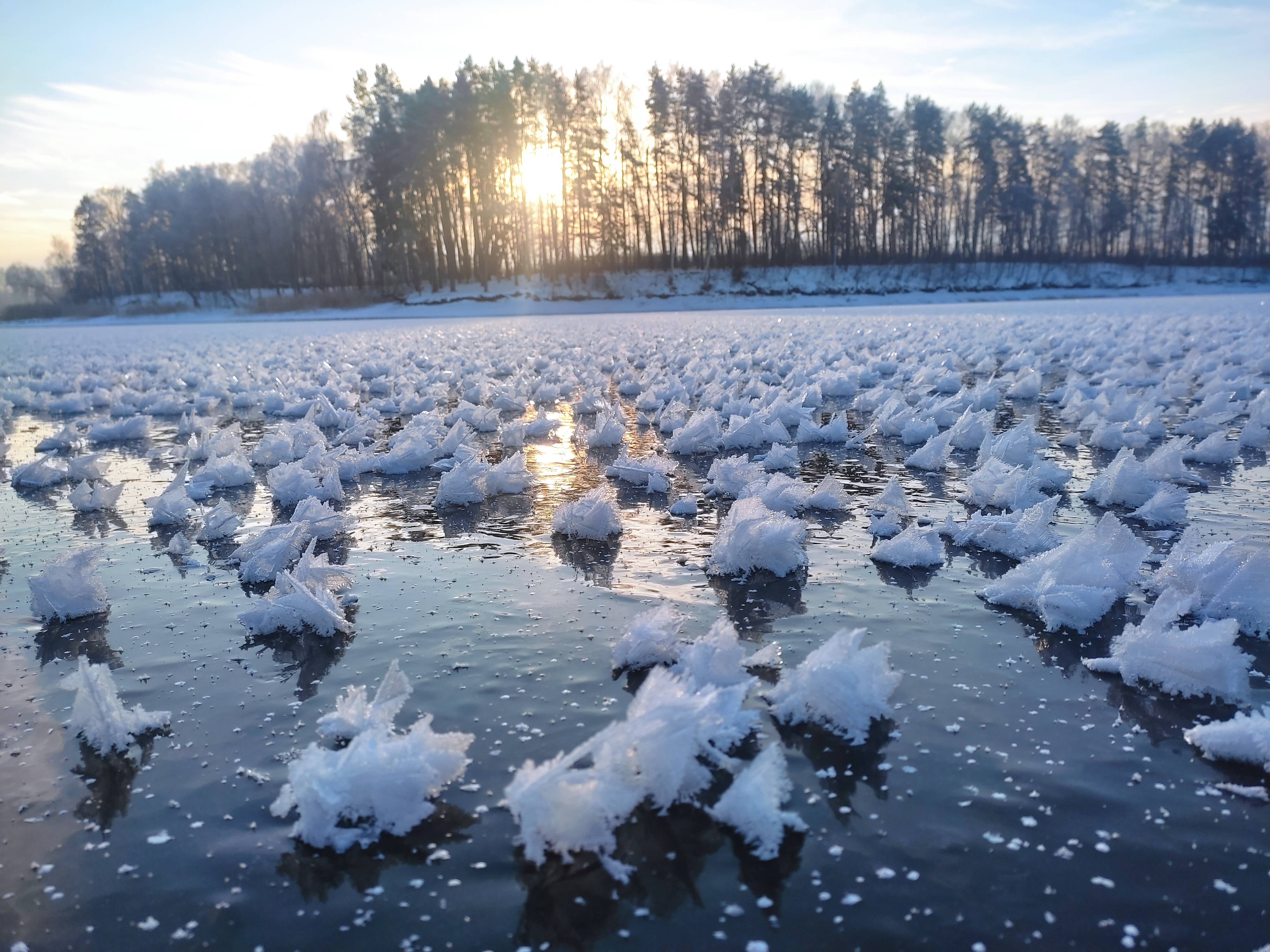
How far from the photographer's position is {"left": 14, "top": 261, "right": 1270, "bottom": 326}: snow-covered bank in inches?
1834

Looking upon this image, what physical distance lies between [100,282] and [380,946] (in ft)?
303

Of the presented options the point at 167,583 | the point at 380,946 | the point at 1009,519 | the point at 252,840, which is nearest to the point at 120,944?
the point at 252,840

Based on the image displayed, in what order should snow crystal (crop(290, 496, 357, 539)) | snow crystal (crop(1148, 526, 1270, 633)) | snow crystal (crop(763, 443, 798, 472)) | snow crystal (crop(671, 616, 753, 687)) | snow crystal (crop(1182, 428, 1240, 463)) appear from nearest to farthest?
1. snow crystal (crop(671, 616, 753, 687))
2. snow crystal (crop(1148, 526, 1270, 633))
3. snow crystal (crop(290, 496, 357, 539))
4. snow crystal (crop(1182, 428, 1240, 463))
5. snow crystal (crop(763, 443, 798, 472))

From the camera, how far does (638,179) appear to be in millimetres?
55812

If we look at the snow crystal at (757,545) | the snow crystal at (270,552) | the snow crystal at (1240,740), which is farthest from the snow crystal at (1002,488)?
the snow crystal at (270,552)

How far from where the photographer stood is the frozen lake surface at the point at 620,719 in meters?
2.60

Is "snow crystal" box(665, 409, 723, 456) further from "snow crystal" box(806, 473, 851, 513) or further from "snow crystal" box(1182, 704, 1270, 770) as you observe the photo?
"snow crystal" box(1182, 704, 1270, 770)

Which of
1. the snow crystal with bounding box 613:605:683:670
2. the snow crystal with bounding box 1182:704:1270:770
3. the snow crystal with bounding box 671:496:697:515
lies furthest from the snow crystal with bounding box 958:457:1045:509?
the snow crystal with bounding box 613:605:683:670

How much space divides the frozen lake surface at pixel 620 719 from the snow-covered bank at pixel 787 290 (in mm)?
37285

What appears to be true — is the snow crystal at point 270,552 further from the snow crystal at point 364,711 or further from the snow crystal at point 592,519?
the snow crystal at point 364,711

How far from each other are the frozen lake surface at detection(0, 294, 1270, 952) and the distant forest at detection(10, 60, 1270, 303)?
1841 inches

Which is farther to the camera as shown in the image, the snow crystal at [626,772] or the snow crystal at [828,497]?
the snow crystal at [828,497]

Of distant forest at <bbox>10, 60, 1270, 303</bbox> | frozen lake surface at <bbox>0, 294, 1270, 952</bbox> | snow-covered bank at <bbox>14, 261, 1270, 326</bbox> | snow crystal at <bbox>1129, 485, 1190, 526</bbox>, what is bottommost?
frozen lake surface at <bbox>0, 294, 1270, 952</bbox>

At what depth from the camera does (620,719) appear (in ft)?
11.9
